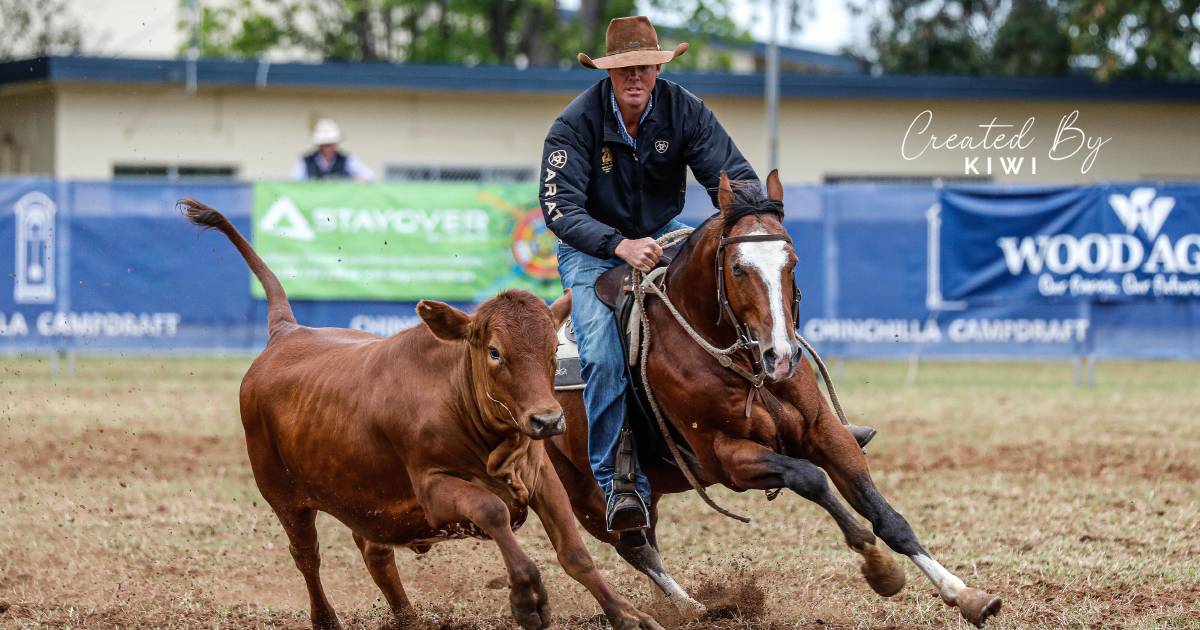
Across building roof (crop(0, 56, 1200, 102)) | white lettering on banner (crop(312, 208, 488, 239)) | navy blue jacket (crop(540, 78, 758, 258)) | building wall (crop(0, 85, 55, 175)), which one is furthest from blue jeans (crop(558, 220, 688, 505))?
building wall (crop(0, 85, 55, 175))

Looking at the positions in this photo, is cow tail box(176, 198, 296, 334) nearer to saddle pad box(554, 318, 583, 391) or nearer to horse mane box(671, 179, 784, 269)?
saddle pad box(554, 318, 583, 391)

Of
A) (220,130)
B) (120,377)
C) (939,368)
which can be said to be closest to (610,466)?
(120,377)

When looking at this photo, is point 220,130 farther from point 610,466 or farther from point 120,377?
point 610,466

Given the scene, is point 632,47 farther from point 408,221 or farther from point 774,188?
point 408,221

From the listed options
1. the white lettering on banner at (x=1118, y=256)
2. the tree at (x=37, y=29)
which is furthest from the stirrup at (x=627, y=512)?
the tree at (x=37, y=29)

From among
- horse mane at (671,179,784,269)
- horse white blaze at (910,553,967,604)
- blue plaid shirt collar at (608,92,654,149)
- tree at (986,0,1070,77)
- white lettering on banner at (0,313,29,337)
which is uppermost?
tree at (986,0,1070,77)

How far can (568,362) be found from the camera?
6031 millimetres

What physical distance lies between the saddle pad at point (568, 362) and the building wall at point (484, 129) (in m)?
15.6

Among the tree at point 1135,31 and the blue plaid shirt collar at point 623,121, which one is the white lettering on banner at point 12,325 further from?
the tree at point 1135,31

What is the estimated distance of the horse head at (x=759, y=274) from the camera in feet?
16.2

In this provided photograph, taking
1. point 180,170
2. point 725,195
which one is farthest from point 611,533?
point 180,170

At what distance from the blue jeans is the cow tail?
144cm

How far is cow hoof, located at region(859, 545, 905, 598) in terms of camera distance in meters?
5.03

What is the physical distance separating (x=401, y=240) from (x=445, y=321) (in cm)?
972
